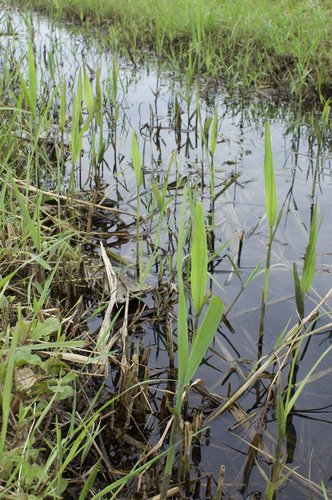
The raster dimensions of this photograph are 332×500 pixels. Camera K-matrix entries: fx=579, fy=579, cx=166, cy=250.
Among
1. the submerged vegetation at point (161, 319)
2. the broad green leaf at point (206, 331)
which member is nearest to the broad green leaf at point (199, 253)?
the submerged vegetation at point (161, 319)

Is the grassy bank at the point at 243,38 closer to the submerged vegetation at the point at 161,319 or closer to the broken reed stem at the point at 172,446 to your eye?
the submerged vegetation at the point at 161,319

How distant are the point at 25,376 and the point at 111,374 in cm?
36

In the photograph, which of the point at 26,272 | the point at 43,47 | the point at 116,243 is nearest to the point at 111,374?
the point at 26,272

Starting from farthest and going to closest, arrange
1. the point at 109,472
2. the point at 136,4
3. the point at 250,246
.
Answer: the point at 136,4 < the point at 250,246 < the point at 109,472

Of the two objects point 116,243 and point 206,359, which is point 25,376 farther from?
point 116,243

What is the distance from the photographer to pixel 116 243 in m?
2.32

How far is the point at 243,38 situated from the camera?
185 inches

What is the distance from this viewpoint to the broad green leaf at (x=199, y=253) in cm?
103

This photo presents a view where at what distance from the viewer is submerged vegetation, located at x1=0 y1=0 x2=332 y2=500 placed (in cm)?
116

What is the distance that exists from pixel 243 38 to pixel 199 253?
13.4 ft

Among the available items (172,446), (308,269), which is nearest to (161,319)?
(308,269)

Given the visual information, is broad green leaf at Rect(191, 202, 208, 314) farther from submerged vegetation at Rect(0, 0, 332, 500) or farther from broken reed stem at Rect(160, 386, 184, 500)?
broken reed stem at Rect(160, 386, 184, 500)

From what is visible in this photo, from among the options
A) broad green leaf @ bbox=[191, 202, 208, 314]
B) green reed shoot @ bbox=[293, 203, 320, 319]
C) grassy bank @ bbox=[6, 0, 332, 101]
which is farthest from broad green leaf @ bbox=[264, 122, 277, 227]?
grassy bank @ bbox=[6, 0, 332, 101]

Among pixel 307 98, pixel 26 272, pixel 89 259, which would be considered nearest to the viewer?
pixel 26 272
